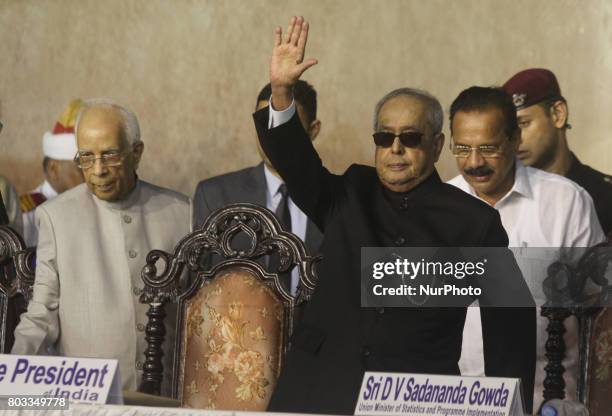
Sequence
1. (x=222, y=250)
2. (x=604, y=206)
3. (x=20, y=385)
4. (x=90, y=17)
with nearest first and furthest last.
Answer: (x=20, y=385), (x=222, y=250), (x=604, y=206), (x=90, y=17)

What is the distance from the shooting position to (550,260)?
406 centimetres

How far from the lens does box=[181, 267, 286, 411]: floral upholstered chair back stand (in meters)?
3.55

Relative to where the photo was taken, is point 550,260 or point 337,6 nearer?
A: point 550,260

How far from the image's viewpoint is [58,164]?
16.6 ft

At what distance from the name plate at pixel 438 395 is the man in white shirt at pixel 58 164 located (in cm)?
262

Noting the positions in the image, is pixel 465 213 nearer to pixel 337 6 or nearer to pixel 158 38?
pixel 337 6

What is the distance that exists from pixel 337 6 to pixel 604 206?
137 centimetres

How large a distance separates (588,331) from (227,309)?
105 centimetres

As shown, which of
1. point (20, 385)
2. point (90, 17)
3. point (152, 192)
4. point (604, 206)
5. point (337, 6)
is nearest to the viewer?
point (20, 385)

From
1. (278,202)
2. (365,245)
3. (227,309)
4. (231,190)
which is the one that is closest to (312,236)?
(278,202)

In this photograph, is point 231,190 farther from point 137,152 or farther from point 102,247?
point 102,247

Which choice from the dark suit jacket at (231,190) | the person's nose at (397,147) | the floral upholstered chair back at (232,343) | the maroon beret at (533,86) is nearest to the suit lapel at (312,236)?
the dark suit jacket at (231,190)

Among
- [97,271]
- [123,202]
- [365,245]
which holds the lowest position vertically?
[97,271]

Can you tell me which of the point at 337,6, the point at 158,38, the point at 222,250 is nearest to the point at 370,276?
the point at 222,250
